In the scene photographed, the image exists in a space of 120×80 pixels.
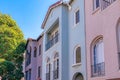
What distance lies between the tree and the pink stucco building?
64.9 ft

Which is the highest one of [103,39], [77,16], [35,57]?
[77,16]

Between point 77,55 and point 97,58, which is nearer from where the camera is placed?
point 97,58

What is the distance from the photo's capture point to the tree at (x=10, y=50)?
34.6m

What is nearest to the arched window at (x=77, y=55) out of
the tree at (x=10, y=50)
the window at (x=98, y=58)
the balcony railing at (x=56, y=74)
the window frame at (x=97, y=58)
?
the window frame at (x=97, y=58)

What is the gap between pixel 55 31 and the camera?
2642 centimetres

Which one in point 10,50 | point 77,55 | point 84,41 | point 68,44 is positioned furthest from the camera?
point 10,50

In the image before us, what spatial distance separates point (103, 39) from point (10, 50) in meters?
24.2

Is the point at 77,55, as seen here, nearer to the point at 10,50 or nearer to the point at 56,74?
the point at 56,74

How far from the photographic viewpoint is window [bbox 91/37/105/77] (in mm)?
15758

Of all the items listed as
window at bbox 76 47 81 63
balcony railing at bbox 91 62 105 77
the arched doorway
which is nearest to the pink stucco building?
balcony railing at bbox 91 62 105 77

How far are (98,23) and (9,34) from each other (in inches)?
913

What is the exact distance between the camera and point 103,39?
14.0 meters

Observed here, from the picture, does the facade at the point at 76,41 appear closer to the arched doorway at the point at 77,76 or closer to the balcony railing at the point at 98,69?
Answer: the arched doorway at the point at 77,76

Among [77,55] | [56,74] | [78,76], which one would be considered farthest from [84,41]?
[56,74]
